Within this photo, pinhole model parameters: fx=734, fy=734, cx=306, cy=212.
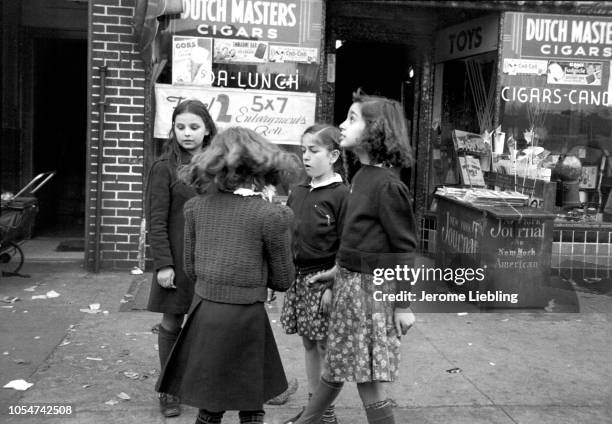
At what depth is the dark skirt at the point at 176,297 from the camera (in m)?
4.04

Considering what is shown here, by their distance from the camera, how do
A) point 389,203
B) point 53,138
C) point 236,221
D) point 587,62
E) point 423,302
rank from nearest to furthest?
point 236,221
point 389,203
point 423,302
point 587,62
point 53,138

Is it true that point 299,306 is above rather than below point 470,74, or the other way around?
below

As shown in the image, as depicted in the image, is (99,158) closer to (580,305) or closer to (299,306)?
(299,306)

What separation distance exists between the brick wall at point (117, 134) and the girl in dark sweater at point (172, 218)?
3499 mm

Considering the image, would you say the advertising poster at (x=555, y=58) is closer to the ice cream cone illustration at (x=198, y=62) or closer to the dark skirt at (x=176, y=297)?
the ice cream cone illustration at (x=198, y=62)

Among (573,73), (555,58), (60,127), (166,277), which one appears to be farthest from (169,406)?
(60,127)

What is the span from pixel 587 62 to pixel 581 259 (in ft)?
6.99

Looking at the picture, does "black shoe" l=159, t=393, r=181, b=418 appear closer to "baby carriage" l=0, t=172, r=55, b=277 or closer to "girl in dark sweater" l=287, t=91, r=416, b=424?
"girl in dark sweater" l=287, t=91, r=416, b=424

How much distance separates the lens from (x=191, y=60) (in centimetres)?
731

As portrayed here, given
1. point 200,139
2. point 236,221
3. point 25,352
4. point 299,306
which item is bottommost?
point 25,352

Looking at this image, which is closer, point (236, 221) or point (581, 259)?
point (236, 221)

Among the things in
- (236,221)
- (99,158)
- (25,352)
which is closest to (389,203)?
(236,221)

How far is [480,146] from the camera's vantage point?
834 cm

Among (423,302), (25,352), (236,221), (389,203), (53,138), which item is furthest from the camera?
(53,138)
